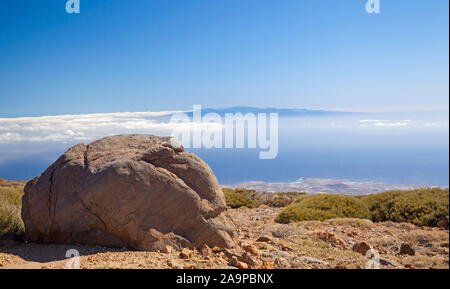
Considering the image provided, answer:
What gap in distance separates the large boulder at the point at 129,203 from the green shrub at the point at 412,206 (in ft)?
27.1

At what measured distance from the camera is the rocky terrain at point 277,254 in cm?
704

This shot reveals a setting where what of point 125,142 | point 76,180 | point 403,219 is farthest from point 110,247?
point 403,219

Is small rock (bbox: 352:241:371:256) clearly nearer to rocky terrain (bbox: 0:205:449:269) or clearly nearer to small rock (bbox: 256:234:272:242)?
rocky terrain (bbox: 0:205:449:269)

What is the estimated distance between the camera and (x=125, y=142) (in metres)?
9.46

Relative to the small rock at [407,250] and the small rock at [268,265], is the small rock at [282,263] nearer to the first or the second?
the small rock at [268,265]

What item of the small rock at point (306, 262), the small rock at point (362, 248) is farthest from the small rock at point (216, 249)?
the small rock at point (362, 248)

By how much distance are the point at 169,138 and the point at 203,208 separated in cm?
239

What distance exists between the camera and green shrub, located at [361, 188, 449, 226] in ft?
40.0

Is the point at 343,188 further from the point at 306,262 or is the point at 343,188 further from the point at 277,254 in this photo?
the point at 306,262

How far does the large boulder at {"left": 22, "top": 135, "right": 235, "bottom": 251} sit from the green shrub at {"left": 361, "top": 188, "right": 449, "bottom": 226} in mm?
8274

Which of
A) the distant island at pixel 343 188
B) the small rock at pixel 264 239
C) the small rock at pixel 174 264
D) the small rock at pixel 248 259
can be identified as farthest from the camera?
the distant island at pixel 343 188

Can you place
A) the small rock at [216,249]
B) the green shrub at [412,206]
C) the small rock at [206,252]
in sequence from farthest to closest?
the green shrub at [412,206] → the small rock at [216,249] → the small rock at [206,252]

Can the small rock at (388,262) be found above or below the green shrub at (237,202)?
above

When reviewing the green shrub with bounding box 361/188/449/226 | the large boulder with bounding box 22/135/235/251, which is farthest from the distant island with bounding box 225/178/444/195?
the large boulder with bounding box 22/135/235/251
